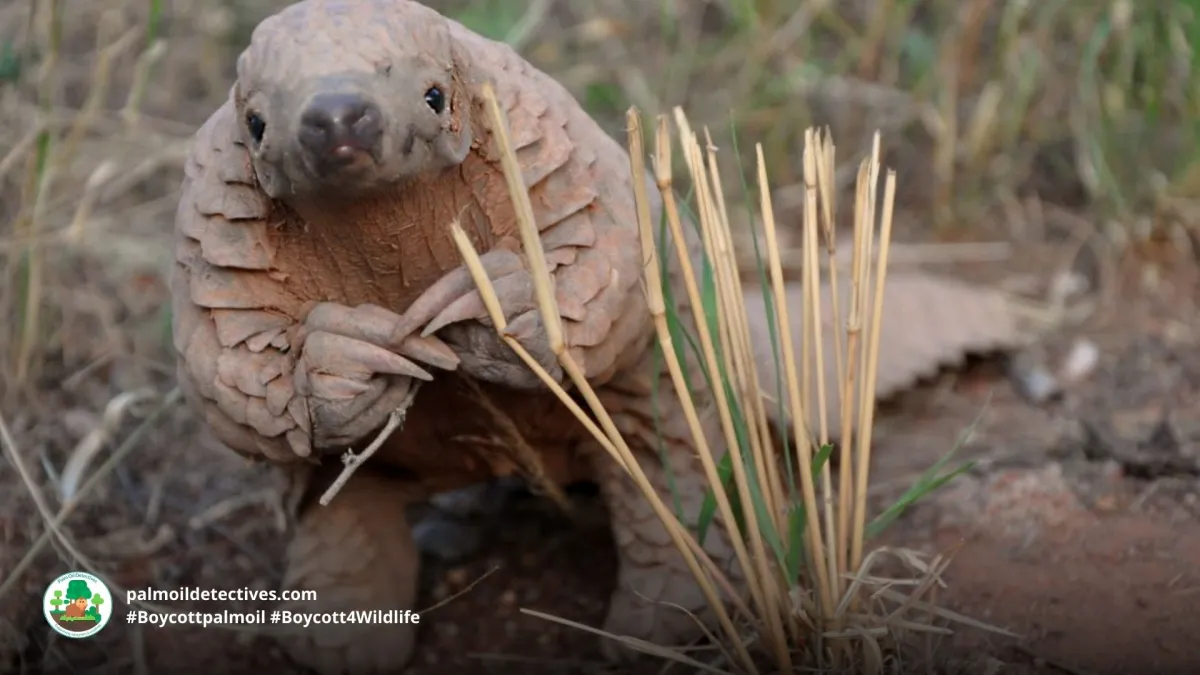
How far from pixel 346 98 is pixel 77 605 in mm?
945

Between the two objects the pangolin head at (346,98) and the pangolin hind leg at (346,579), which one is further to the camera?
the pangolin hind leg at (346,579)

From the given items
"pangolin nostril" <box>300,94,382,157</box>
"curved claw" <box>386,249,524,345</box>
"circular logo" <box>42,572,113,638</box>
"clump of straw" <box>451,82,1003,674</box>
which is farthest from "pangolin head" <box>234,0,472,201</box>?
Result: "circular logo" <box>42,572,113,638</box>

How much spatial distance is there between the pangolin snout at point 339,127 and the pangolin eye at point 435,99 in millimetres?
104

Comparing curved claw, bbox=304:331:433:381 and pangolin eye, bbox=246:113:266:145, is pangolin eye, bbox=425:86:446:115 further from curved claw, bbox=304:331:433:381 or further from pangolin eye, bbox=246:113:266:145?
curved claw, bbox=304:331:433:381

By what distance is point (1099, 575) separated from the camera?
1.90 m

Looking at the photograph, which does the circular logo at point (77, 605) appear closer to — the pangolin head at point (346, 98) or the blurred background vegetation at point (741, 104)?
the blurred background vegetation at point (741, 104)

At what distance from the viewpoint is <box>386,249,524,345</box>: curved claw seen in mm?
1517

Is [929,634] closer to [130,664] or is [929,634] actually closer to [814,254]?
[814,254]

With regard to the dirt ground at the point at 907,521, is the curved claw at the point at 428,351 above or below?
above

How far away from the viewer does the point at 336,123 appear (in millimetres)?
1304

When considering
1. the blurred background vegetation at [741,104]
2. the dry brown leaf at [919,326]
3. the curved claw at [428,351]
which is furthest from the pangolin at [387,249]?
the blurred background vegetation at [741,104]

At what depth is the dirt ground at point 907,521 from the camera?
1826 mm

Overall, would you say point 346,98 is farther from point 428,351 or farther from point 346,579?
point 346,579

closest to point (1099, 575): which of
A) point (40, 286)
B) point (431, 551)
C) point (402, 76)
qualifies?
point (431, 551)
